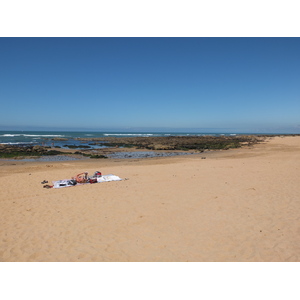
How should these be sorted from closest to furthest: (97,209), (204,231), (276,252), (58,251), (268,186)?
(276,252) → (58,251) → (204,231) → (97,209) → (268,186)

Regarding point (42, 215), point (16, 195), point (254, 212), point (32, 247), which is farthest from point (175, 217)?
point (16, 195)

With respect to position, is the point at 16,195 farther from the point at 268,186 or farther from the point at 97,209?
the point at 268,186

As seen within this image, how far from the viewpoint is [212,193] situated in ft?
27.5

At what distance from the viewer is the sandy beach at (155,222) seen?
4480 mm

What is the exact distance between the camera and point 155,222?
19.6 feet

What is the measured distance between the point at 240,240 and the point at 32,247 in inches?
188

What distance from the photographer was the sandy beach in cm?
448

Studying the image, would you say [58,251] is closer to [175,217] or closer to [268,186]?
[175,217]

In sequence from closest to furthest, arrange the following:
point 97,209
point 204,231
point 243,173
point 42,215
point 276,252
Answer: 1. point 276,252
2. point 204,231
3. point 42,215
4. point 97,209
5. point 243,173

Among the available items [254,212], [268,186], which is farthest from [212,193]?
[268,186]

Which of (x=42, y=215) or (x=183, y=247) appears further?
(x=42, y=215)

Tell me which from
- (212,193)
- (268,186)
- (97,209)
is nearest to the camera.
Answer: (97,209)

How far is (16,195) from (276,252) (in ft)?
31.7

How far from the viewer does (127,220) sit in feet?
20.2
